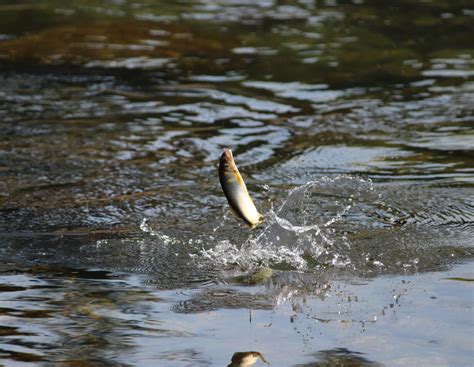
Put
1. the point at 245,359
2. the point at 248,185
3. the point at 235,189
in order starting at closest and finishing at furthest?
the point at 245,359
the point at 235,189
the point at 248,185

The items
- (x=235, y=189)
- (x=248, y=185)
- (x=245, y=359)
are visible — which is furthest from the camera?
(x=248, y=185)

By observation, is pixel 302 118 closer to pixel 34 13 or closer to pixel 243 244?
pixel 243 244

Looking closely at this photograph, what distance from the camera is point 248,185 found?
7707 millimetres

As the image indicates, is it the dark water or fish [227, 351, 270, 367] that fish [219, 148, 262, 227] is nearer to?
the dark water

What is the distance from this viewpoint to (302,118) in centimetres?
977

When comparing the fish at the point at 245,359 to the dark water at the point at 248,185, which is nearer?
the fish at the point at 245,359

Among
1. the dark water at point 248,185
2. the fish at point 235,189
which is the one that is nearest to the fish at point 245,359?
the dark water at point 248,185

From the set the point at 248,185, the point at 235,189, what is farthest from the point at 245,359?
the point at 248,185

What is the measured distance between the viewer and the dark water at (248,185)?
4.93m

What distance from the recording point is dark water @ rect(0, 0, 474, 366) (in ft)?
16.2

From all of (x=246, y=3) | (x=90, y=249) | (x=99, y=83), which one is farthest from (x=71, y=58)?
(x=90, y=249)

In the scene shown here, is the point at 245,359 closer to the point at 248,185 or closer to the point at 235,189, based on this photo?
the point at 235,189

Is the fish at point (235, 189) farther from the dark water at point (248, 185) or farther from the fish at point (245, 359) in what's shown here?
the fish at point (245, 359)

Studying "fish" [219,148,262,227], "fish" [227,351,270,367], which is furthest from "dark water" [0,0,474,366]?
"fish" [219,148,262,227]
